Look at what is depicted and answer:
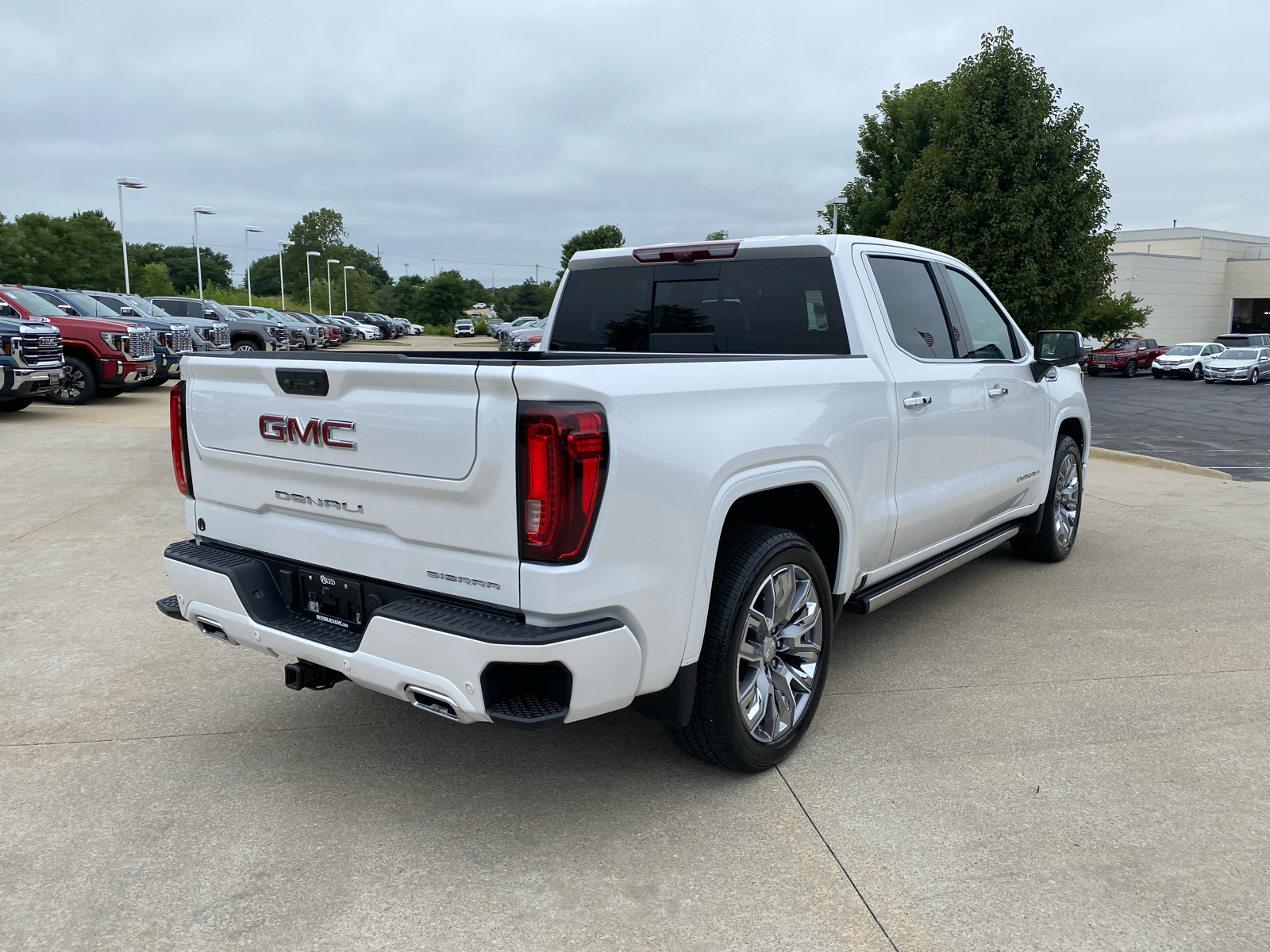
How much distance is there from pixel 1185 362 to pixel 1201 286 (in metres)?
38.1

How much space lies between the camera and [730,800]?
324cm

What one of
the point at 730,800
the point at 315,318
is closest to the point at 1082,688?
the point at 730,800

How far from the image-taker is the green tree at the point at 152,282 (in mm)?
74125

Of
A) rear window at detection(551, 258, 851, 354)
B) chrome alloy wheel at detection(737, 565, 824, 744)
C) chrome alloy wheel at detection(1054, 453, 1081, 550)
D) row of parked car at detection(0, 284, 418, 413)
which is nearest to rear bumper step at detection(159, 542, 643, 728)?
chrome alloy wheel at detection(737, 565, 824, 744)

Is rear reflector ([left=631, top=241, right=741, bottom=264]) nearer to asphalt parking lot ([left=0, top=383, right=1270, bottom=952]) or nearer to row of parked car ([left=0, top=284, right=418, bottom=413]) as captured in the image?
asphalt parking lot ([left=0, top=383, right=1270, bottom=952])

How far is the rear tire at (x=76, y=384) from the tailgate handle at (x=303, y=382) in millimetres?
14608

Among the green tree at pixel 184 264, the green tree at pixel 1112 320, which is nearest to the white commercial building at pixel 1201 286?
the green tree at pixel 1112 320

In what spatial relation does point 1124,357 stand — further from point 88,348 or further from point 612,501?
point 612,501

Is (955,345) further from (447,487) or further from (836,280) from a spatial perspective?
(447,487)

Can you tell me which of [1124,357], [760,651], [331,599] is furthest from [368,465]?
[1124,357]

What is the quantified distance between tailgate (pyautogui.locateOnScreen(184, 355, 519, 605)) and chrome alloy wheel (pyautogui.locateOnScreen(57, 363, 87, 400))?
46.7 ft

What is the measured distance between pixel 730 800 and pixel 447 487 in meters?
1.47

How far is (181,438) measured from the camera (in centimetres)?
353

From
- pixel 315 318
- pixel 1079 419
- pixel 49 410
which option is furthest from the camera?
pixel 315 318
